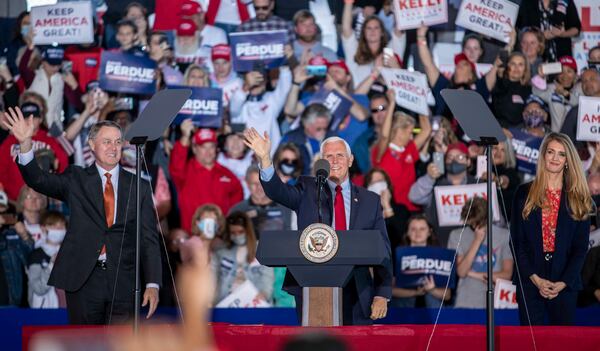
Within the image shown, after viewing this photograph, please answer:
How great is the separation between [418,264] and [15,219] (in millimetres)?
3339

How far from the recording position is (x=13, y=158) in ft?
27.7

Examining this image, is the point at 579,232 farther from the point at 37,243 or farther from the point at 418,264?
the point at 37,243

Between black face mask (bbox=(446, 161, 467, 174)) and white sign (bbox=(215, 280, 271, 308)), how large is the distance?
1.90 m

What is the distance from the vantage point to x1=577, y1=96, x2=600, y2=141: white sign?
326 inches

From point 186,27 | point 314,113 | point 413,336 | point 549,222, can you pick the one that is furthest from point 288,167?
point 413,336

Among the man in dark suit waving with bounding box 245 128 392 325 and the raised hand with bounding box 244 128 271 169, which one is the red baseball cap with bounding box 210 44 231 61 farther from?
the raised hand with bounding box 244 128 271 169

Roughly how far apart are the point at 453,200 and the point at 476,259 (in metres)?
0.54

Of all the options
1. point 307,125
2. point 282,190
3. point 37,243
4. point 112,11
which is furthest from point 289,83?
point 282,190

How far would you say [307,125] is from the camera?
8.42 m

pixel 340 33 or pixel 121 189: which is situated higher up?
pixel 340 33

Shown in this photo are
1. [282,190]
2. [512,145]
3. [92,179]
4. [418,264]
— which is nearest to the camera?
[282,190]

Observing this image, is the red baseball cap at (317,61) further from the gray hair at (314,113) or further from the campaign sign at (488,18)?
the campaign sign at (488,18)

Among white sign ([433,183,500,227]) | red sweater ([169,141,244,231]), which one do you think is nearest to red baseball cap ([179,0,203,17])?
red sweater ([169,141,244,231])

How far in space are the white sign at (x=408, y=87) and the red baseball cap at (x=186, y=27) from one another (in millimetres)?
1724
